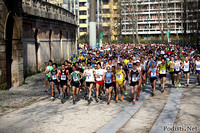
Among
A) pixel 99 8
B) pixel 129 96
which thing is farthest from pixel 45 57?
pixel 99 8

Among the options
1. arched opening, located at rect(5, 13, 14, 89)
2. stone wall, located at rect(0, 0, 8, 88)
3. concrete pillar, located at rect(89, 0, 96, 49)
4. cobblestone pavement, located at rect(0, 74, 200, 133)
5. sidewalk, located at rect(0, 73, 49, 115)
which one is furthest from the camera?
concrete pillar, located at rect(89, 0, 96, 49)

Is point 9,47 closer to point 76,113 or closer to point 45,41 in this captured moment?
→ point 76,113

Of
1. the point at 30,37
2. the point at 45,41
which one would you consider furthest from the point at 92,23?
the point at 30,37

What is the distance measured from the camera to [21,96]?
50.9ft

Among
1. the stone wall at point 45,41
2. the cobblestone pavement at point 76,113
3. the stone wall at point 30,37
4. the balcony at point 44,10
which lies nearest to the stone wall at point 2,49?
→ the stone wall at point 30,37

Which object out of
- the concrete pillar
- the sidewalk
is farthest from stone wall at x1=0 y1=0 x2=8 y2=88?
the concrete pillar

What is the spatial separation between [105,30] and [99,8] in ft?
35.9

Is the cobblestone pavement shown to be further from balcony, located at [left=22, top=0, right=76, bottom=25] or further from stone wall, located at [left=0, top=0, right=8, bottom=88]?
balcony, located at [left=22, top=0, right=76, bottom=25]

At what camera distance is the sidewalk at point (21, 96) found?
43.2ft

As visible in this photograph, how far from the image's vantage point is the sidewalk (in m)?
13.2

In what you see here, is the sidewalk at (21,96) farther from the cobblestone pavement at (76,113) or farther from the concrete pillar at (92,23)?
the concrete pillar at (92,23)

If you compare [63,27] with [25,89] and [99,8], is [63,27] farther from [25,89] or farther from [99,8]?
[99,8]

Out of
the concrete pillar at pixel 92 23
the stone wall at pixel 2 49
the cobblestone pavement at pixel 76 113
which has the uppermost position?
the concrete pillar at pixel 92 23

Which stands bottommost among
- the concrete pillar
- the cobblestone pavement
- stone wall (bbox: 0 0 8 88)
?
the cobblestone pavement
